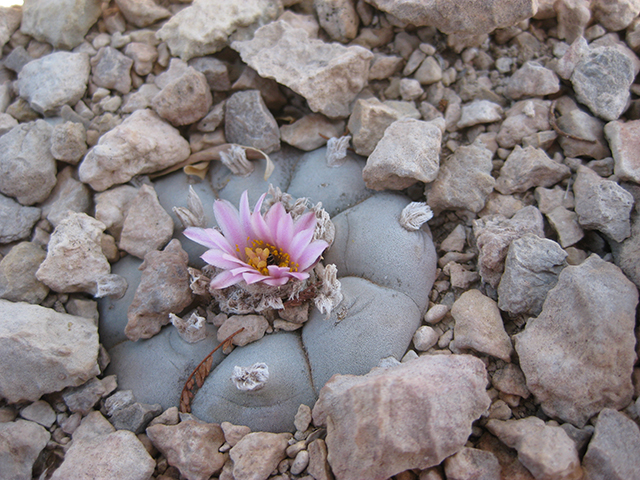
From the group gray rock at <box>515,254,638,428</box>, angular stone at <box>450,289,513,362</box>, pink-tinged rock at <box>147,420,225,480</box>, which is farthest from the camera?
angular stone at <box>450,289,513,362</box>

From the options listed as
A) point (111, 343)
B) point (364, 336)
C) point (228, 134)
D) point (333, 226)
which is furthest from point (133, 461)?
point (228, 134)

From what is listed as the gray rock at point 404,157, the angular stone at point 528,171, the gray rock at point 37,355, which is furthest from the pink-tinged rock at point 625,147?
the gray rock at point 37,355

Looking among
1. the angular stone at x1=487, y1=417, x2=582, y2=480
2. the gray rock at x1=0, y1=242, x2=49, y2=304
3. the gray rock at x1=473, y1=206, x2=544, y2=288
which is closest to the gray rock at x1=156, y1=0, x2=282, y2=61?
the gray rock at x1=0, y1=242, x2=49, y2=304

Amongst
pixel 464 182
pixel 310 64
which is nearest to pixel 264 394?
pixel 464 182

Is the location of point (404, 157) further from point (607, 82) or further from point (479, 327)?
point (607, 82)

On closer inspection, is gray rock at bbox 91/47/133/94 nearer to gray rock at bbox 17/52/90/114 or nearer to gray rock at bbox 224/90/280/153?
gray rock at bbox 17/52/90/114

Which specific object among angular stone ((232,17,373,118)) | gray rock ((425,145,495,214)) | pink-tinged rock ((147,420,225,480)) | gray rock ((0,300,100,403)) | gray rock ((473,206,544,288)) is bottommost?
pink-tinged rock ((147,420,225,480))

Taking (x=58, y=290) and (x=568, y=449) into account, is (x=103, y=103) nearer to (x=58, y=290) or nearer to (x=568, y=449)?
(x=58, y=290)
